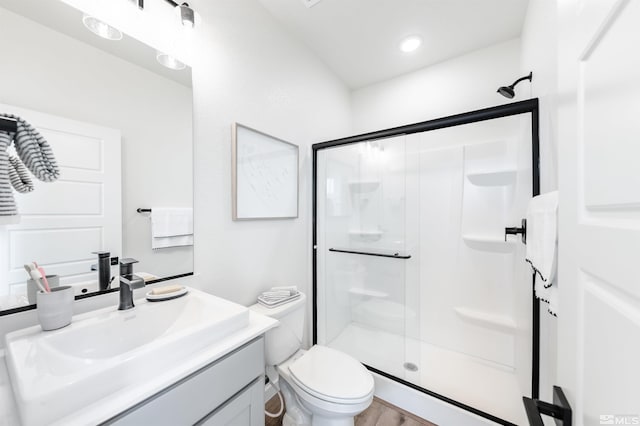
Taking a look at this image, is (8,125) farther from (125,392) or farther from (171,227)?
(125,392)

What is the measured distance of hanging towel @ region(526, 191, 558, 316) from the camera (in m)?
0.73

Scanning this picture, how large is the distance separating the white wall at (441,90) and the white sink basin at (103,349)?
217cm

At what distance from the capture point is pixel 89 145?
91 cm

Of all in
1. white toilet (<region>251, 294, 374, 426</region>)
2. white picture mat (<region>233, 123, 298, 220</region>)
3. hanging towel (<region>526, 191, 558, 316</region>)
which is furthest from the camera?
white picture mat (<region>233, 123, 298, 220</region>)

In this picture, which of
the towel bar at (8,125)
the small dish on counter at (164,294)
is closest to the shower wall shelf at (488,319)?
the small dish on counter at (164,294)

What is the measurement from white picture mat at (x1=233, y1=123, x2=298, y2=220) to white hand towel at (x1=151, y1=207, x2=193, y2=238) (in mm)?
252

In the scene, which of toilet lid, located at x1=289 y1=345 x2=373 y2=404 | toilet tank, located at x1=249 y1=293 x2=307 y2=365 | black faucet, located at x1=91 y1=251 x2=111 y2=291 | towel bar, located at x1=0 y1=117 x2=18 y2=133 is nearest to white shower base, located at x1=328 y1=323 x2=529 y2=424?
toilet lid, located at x1=289 y1=345 x2=373 y2=404

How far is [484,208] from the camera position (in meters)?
1.90

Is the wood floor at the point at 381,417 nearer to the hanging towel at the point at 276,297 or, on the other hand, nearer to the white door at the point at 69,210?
the hanging towel at the point at 276,297

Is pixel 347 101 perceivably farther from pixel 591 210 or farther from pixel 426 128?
pixel 591 210

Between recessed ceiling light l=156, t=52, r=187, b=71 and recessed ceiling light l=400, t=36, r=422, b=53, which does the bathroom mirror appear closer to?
recessed ceiling light l=156, t=52, r=187, b=71

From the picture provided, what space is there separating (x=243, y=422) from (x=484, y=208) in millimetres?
2045

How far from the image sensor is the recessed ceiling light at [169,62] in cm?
110

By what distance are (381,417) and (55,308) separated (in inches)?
68.0
